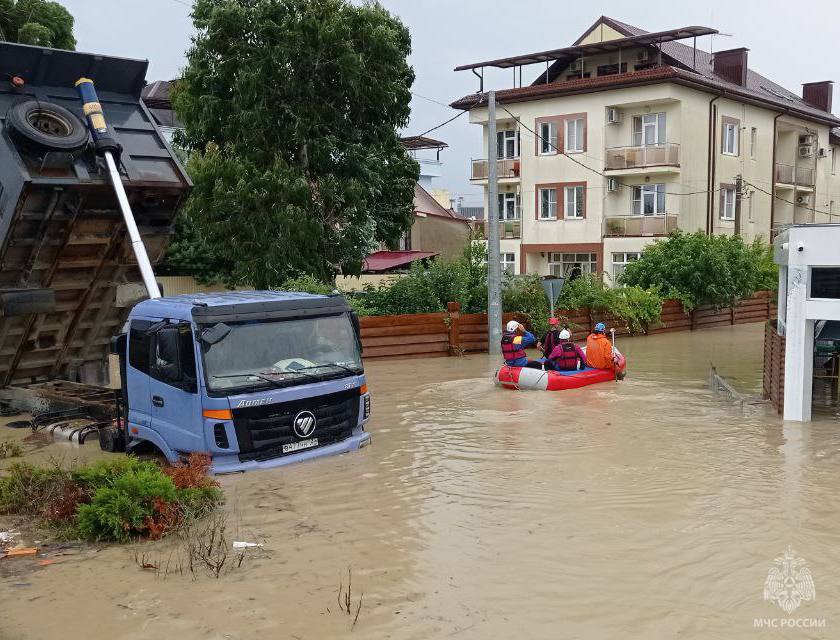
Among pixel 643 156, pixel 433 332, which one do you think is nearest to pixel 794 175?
pixel 643 156

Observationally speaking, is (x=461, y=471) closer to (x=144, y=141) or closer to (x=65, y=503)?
(x=65, y=503)

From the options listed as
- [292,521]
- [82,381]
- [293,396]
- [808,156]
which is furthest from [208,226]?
[808,156]

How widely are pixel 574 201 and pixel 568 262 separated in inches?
101

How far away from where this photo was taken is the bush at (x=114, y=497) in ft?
24.8

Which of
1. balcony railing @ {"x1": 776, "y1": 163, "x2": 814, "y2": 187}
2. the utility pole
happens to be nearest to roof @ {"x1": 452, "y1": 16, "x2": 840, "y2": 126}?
balcony railing @ {"x1": 776, "y1": 163, "x2": 814, "y2": 187}

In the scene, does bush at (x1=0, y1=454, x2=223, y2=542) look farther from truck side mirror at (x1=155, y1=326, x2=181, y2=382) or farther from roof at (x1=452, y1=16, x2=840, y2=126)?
roof at (x1=452, y1=16, x2=840, y2=126)

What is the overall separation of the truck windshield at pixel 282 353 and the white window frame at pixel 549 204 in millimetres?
25665

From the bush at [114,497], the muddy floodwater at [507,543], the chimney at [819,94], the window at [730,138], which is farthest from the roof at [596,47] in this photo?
the bush at [114,497]

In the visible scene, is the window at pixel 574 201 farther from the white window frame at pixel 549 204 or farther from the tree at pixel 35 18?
the tree at pixel 35 18

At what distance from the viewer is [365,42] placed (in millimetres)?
22609

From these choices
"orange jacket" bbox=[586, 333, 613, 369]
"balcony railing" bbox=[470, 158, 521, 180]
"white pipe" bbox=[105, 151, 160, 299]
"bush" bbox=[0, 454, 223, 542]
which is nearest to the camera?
"bush" bbox=[0, 454, 223, 542]

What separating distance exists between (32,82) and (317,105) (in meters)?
11.9

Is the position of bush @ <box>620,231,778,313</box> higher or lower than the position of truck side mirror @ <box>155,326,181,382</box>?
higher

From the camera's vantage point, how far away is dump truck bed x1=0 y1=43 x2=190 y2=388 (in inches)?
432
